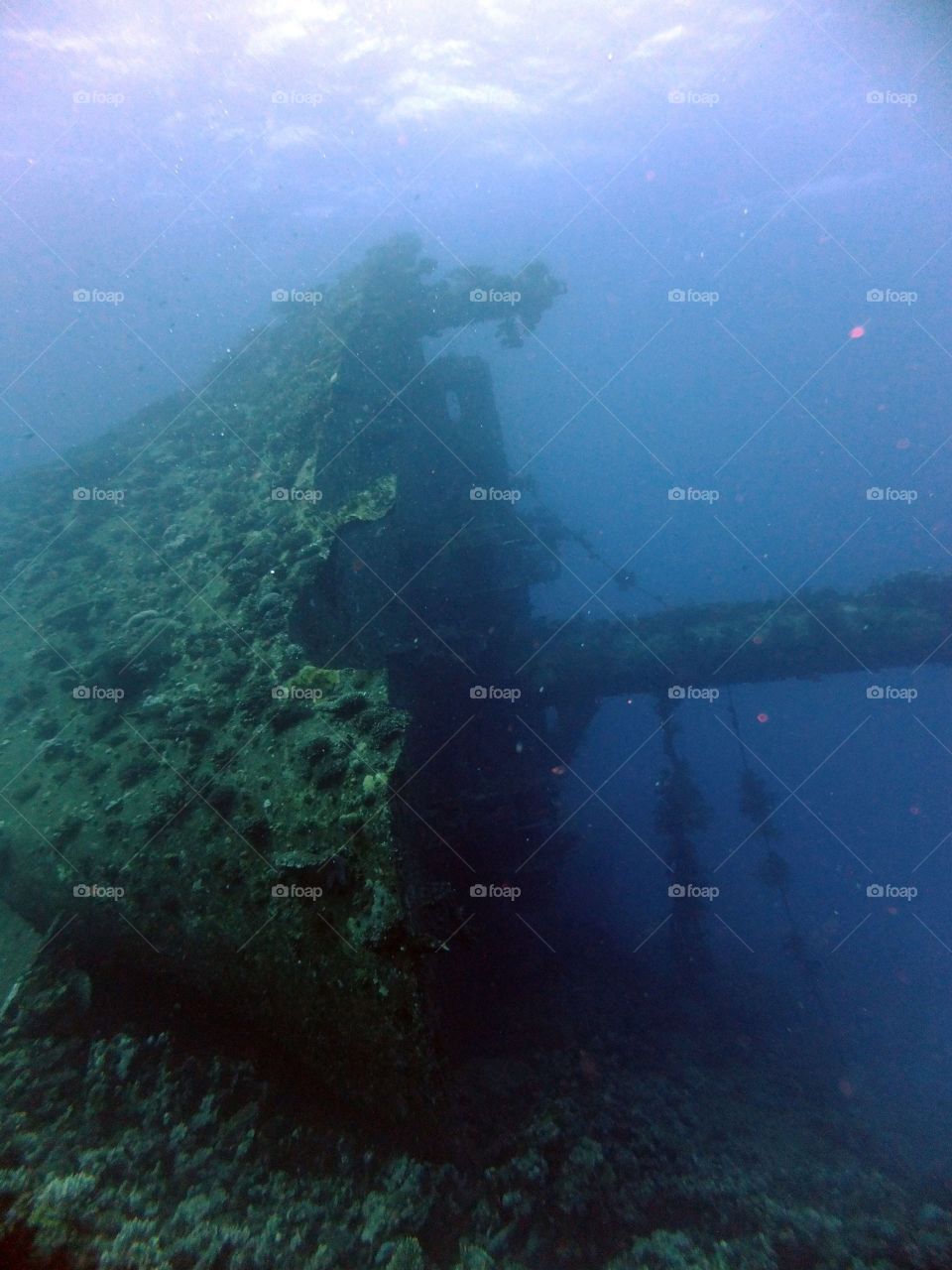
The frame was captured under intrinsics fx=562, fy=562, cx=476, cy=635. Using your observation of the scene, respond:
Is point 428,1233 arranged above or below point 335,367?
below

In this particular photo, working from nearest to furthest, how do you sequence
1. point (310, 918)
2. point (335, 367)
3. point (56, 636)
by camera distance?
point (310, 918) < point (56, 636) < point (335, 367)

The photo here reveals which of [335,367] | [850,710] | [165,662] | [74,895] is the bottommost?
[850,710]

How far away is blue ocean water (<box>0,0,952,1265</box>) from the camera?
56.2 ft

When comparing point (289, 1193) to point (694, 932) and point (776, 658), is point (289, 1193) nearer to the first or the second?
point (776, 658)

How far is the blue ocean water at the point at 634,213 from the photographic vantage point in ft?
56.2

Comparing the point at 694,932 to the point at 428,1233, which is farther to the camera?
the point at 694,932

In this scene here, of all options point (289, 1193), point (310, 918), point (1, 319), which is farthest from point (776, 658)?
point (1, 319)

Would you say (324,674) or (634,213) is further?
(634,213)

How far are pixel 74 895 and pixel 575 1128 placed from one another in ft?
20.1

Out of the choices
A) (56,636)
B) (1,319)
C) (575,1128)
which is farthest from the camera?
(1,319)

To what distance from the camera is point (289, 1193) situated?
467cm

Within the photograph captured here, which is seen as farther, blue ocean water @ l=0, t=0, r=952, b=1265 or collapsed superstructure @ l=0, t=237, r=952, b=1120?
blue ocean water @ l=0, t=0, r=952, b=1265

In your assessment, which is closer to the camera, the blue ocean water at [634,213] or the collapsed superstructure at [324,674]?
the collapsed superstructure at [324,674]

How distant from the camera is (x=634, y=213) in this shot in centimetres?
4731
